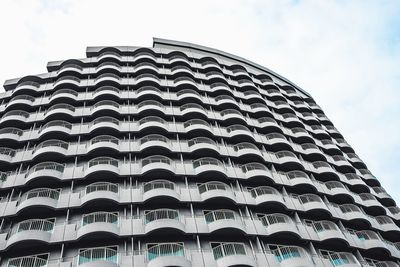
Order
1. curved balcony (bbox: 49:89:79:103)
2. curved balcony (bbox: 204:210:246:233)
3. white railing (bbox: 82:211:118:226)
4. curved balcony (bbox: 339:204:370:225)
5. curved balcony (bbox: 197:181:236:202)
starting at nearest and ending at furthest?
white railing (bbox: 82:211:118:226), curved balcony (bbox: 204:210:246:233), curved balcony (bbox: 197:181:236:202), curved balcony (bbox: 339:204:370:225), curved balcony (bbox: 49:89:79:103)

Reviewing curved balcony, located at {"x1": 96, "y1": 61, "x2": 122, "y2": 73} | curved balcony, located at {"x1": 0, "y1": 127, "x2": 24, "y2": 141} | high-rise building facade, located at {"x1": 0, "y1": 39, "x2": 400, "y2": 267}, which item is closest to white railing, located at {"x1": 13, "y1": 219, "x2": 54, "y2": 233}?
high-rise building facade, located at {"x1": 0, "y1": 39, "x2": 400, "y2": 267}

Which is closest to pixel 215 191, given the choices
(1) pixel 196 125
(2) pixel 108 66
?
(1) pixel 196 125

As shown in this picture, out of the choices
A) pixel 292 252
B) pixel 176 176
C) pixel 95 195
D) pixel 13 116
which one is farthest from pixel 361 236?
pixel 13 116

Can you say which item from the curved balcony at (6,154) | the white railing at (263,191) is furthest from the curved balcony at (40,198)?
the white railing at (263,191)

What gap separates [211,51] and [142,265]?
42.3 metres

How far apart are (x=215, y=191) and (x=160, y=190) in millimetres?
4595

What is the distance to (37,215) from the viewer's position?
26.7 m

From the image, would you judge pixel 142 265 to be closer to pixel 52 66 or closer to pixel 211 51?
pixel 52 66

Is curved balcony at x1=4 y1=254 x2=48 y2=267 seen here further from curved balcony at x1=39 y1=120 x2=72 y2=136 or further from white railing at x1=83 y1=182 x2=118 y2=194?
curved balcony at x1=39 y1=120 x2=72 y2=136

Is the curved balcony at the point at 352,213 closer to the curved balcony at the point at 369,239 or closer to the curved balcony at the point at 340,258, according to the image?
the curved balcony at the point at 369,239

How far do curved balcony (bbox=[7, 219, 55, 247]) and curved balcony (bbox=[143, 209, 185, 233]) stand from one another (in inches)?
273

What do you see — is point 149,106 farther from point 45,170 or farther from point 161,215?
point 161,215

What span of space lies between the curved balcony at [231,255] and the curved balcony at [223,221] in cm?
118

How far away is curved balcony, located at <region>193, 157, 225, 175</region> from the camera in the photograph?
31.0 meters
